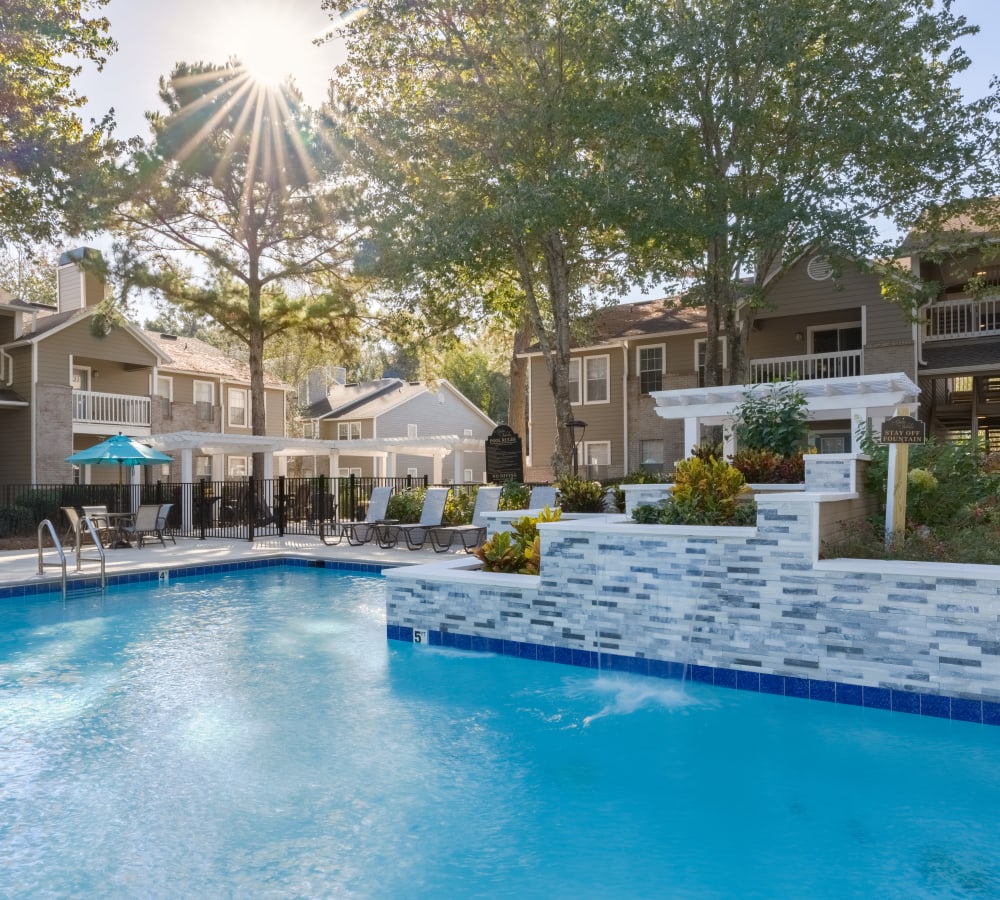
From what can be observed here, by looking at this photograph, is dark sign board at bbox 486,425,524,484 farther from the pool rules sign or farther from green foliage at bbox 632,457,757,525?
the pool rules sign

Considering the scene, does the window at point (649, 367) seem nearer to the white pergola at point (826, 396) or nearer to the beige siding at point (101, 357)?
the white pergola at point (826, 396)

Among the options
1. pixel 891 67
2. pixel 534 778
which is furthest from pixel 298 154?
pixel 534 778

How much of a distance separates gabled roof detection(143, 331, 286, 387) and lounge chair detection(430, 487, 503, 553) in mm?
16535

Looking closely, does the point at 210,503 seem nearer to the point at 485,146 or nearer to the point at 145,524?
the point at 145,524

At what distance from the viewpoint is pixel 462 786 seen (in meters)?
4.76

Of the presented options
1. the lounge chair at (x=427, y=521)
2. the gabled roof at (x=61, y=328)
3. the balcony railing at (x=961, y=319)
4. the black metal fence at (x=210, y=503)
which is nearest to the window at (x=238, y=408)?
the gabled roof at (x=61, y=328)

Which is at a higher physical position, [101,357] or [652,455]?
[101,357]

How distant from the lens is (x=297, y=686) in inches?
268

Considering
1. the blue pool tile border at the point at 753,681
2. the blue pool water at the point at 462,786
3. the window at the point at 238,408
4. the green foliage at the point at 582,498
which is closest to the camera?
the blue pool water at the point at 462,786

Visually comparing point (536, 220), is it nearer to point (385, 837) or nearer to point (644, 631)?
point (644, 631)

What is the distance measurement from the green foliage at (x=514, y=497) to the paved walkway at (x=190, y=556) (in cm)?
124

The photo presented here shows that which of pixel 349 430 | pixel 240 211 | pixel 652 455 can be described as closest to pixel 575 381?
pixel 652 455

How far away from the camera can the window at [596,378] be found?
1025 inches

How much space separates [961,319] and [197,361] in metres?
25.3
